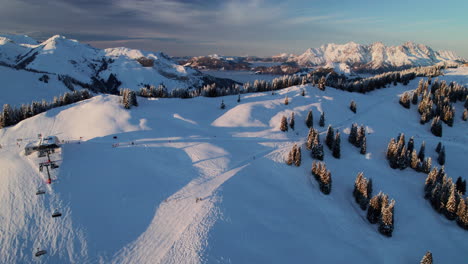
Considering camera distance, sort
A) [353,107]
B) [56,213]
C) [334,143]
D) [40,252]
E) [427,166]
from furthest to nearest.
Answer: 1. [353,107]
2. [334,143]
3. [427,166]
4. [56,213]
5. [40,252]

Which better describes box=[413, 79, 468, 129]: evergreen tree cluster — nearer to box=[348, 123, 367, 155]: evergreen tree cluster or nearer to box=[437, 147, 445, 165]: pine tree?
box=[437, 147, 445, 165]: pine tree

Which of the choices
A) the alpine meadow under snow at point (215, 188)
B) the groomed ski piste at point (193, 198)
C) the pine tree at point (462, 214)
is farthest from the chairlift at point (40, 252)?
the pine tree at point (462, 214)

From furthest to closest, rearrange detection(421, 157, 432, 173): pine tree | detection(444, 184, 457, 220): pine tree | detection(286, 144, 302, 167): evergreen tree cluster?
1. detection(421, 157, 432, 173): pine tree
2. detection(286, 144, 302, 167): evergreen tree cluster
3. detection(444, 184, 457, 220): pine tree

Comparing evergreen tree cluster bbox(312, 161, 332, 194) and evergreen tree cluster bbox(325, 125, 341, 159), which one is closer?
evergreen tree cluster bbox(312, 161, 332, 194)

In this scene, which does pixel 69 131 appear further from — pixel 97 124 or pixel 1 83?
pixel 1 83

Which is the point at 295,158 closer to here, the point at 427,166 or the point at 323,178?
the point at 323,178

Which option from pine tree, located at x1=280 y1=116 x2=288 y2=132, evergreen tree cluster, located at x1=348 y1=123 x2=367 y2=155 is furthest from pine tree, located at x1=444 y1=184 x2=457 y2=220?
pine tree, located at x1=280 y1=116 x2=288 y2=132

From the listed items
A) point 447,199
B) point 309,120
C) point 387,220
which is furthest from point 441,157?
point 387,220
